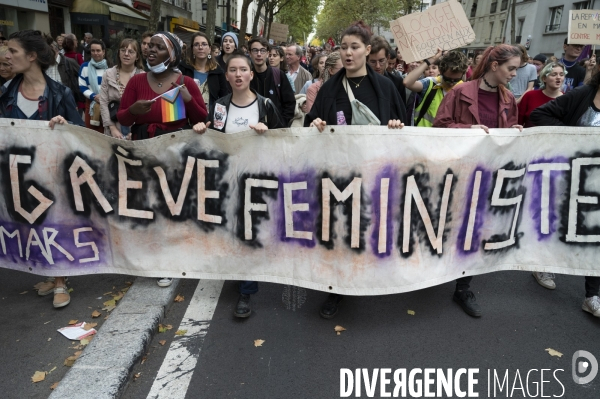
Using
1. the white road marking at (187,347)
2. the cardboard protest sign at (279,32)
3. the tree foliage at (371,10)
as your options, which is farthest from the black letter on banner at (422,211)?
the tree foliage at (371,10)

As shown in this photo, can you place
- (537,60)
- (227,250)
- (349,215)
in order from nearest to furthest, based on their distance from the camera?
(349,215), (227,250), (537,60)

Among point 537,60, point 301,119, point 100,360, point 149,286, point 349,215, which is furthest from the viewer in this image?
point 537,60

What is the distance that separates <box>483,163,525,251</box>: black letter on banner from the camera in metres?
3.26

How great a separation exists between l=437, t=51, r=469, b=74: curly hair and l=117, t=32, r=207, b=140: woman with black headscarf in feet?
7.24

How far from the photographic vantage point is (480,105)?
11.8 ft

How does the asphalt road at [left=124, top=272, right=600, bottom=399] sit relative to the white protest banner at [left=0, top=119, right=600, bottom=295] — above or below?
below

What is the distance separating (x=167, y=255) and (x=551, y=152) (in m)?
2.81

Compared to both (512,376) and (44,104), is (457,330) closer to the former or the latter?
(512,376)

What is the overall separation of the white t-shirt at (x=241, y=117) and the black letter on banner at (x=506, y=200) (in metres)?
1.75

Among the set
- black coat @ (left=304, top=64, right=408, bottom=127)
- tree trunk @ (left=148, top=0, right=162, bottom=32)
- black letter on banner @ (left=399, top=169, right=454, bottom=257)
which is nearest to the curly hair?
black coat @ (left=304, top=64, right=408, bottom=127)

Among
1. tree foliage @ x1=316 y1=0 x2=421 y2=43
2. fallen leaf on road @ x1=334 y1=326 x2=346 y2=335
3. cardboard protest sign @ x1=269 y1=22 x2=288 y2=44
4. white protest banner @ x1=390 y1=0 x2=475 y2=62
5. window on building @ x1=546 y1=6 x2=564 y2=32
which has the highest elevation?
tree foliage @ x1=316 y1=0 x2=421 y2=43

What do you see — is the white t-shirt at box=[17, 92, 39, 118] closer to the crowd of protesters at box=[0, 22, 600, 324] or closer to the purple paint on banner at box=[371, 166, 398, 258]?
the crowd of protesters at box=[0, 22, 600, 324]

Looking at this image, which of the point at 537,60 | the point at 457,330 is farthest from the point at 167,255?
the point at 537,60

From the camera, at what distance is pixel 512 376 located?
283cm
